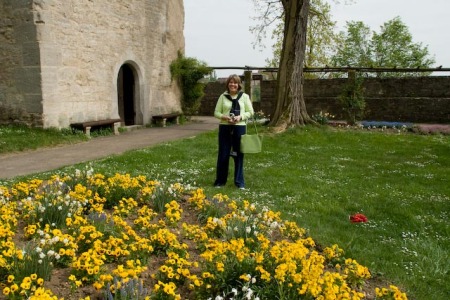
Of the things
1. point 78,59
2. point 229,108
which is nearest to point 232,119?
point 229,108

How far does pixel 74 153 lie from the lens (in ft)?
33.7

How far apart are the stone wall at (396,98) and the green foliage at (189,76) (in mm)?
3498

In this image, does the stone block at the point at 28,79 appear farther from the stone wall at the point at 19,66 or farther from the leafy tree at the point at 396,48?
the leafy tree at the point at 396,48

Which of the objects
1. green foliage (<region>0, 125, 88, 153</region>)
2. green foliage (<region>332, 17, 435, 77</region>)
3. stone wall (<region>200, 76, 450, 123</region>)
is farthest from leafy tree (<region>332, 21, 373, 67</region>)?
green foliage (<region>0, 125, 88, 153</region>)

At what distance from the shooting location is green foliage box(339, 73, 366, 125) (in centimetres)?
1662

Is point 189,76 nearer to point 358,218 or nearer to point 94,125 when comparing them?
point 94,125

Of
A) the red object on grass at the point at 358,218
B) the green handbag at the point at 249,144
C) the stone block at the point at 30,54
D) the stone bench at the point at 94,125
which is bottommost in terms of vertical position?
the red object on grass at the point at 358,218

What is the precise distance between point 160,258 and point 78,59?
10.6 m

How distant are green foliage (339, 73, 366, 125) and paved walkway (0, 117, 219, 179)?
634 centimetres

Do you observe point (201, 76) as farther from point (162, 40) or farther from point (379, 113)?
point (379, 113)

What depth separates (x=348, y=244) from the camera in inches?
180

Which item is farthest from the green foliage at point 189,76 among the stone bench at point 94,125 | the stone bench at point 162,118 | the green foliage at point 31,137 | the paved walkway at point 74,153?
the green foliage at point 31,137

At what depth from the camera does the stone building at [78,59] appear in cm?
1194

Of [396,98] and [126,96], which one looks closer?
[126,96]
